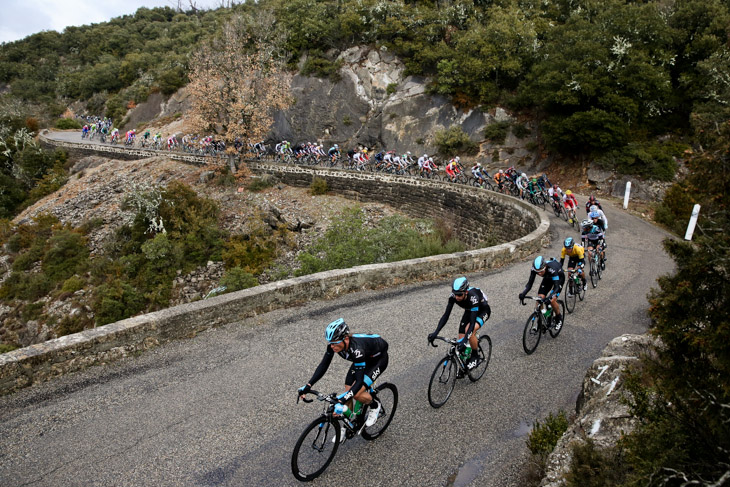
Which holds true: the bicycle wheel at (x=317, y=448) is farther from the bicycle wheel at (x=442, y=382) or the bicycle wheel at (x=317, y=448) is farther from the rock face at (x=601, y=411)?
the rock face at (x=601, y=411)

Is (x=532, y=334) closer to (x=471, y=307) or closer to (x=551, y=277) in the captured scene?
(x=551, y=277)

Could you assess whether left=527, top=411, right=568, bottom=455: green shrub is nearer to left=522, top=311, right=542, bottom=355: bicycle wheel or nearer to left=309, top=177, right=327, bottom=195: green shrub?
left=522, top=311, right=542, bottom=355: bicycle wheel

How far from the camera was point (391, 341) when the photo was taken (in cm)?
728

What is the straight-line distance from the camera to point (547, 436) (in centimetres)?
465

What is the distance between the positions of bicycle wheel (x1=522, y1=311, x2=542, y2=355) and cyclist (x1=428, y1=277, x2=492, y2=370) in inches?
58.3

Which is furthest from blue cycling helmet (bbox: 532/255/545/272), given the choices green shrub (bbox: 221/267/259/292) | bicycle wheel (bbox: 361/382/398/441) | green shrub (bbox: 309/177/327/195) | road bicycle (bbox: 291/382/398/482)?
green shrub (bbox: 309/177/327/195)

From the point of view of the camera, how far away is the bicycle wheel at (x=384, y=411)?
16.0 feet

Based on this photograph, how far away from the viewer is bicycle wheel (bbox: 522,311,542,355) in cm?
686

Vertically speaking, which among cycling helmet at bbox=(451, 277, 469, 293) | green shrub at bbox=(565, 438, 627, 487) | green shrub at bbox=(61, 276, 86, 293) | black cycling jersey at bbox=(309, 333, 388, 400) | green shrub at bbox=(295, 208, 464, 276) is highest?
cycling helmet at bbox=(451, 277, 469, 293)

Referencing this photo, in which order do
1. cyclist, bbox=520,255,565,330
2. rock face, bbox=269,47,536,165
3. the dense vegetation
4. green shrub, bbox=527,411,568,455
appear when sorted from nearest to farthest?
green shrub, bbox=527,411,568,455 < cyclist, bbox=520,255,565,330 < the dense vegetation < rock face, bbox=269,47,536,165

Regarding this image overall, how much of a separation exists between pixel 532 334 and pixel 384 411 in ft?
10.7

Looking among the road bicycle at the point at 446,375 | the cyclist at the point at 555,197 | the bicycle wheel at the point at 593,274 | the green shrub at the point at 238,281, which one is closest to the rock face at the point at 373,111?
the cyclist at the point at 555,197

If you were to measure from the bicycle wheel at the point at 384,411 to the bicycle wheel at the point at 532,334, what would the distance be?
2.90m

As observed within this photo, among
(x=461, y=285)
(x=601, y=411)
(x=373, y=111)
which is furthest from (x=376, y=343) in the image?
(x=373, y=111)
